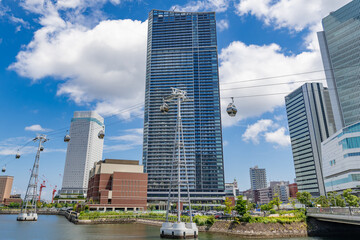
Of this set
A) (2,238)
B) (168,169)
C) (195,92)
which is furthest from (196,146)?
(2,238)

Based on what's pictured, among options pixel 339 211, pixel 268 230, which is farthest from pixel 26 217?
pixel 339 211

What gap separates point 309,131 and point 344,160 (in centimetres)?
9182

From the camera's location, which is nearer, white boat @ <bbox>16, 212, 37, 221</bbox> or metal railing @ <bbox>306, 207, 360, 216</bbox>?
metal railing @ <bbox>306, 207, 360, 216</bbox>

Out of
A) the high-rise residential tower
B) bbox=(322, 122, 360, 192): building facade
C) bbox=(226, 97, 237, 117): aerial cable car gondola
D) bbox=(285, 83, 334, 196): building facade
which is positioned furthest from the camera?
bbox=(285, 83, 334, 196): building facade

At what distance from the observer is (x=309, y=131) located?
577ft

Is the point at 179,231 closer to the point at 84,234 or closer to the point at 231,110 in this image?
the point at 84,234

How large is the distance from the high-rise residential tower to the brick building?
380 feet

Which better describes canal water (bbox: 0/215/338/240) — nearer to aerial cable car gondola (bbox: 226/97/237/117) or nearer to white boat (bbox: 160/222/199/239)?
white boat (bbox: 160/222/199/239)

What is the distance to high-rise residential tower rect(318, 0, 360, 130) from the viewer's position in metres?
136

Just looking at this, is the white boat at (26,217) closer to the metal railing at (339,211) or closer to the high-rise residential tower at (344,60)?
the metal railing at (339,211)

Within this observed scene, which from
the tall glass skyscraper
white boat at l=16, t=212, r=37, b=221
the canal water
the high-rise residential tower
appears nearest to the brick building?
white boat at l=16, t=212, r=37, b=221

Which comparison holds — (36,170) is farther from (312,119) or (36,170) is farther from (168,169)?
(312,119)

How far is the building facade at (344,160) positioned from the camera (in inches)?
3356

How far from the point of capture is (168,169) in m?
184
